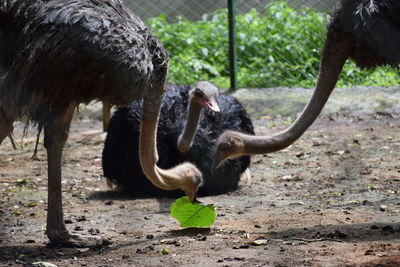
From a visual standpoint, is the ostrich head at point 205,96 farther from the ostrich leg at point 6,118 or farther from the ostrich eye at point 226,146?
the ostrich leg at point 6,118

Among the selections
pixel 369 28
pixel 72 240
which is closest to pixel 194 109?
pixel 369 28

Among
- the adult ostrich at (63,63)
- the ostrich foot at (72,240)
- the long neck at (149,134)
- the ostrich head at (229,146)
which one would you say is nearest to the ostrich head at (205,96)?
the ostrich head at (229,146)

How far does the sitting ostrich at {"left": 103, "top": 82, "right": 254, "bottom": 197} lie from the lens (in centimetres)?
675

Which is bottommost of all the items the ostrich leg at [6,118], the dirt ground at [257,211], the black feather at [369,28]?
the dirt ground at [257,211]

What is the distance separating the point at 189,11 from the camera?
1309 centimetres

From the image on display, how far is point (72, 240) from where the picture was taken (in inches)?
197

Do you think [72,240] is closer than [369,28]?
Yes

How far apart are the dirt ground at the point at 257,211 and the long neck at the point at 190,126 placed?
0.48 metres

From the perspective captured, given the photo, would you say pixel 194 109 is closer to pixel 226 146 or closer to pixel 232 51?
pixel 226 146

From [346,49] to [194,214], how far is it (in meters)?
1.55

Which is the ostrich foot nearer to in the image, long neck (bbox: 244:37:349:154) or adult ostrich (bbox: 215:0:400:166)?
adult ostrich (bbox: 215:0:400:166)

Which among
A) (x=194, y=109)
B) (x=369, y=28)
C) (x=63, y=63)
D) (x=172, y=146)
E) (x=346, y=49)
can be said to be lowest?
(x=172, y=146)

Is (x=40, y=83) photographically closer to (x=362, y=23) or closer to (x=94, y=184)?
(x=362, y=23)

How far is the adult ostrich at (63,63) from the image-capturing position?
4.60 metres
